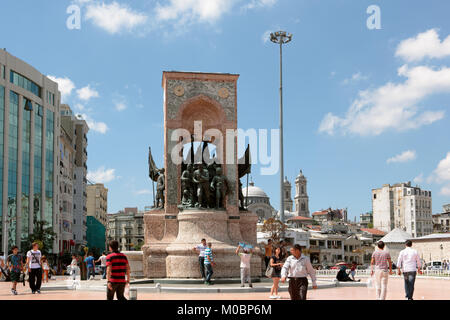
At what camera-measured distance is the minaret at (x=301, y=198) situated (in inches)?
7274

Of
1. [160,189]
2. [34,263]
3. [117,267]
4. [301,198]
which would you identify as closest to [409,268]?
[117,267]

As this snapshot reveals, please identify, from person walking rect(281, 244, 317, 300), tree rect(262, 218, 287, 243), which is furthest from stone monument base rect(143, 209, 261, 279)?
person walking rect(281, 244, 317, 300)

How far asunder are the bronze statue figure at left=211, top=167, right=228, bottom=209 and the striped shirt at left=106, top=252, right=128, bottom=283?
11.5m

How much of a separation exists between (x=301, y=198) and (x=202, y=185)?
164569 mm

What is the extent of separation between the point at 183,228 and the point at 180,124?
4258 mm

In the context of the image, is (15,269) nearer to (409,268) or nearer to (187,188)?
(187,188)

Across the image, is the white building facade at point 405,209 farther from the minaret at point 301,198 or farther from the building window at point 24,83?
the building window at point 24,83

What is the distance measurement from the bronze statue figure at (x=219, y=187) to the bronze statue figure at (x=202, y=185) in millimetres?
309

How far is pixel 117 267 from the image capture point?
36.2 feet

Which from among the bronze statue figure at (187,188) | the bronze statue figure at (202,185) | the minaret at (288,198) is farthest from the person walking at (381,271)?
the minaret at (288,198)
